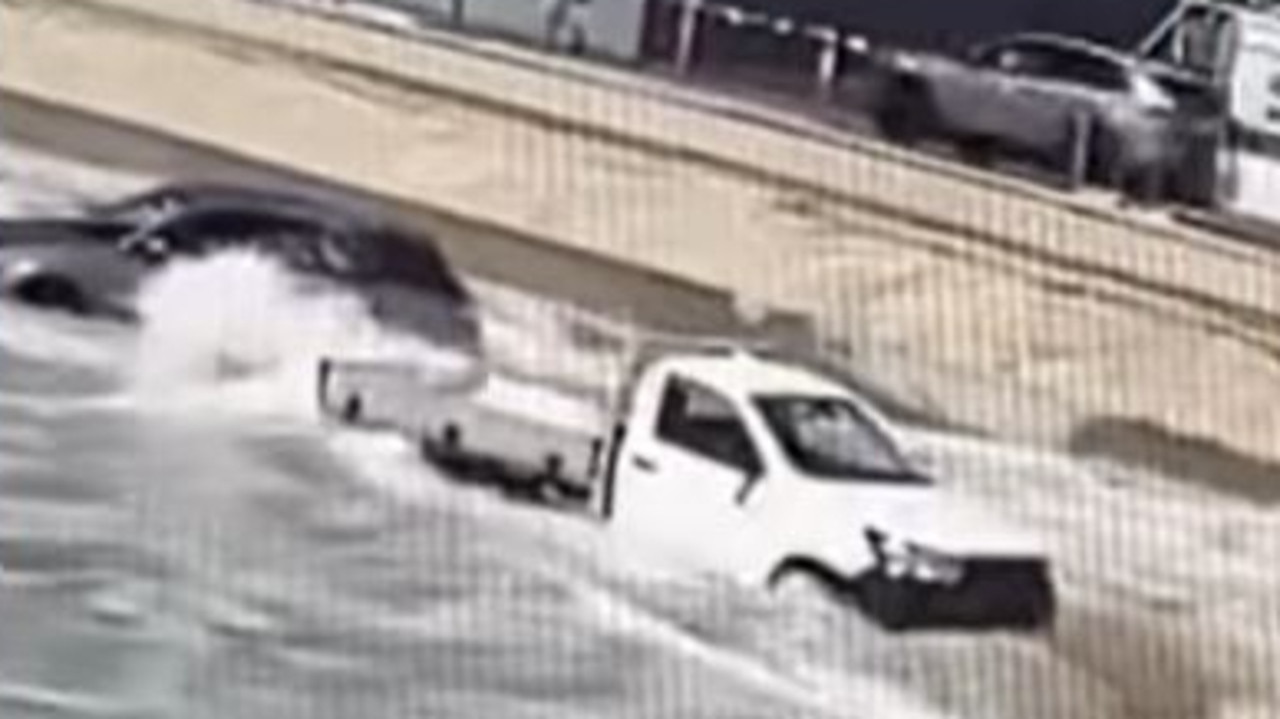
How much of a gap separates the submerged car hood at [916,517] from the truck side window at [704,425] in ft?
0.14

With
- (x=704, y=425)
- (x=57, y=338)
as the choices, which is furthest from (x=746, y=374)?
(x=57, y=338)

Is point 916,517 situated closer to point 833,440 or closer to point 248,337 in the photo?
point 833,440

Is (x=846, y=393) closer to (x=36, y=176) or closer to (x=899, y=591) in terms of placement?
(x=899, y=591)

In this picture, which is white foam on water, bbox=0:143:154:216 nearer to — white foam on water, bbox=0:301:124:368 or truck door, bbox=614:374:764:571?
white foam on water, bbox=0:301:124:368

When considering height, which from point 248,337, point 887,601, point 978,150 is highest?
point 978,150

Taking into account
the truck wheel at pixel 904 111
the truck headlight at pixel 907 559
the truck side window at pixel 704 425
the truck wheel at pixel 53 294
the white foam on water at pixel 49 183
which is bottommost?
the truck headlight at pixel 907 559

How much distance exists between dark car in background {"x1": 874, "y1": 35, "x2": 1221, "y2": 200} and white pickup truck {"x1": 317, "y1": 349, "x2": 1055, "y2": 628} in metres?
0.18

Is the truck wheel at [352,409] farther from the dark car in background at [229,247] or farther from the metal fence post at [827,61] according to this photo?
the metal fence post at [827,61]

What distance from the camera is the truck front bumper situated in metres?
2.25

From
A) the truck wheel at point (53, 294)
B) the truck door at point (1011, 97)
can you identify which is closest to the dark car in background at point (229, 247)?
the truck wheel at point (53, 294)

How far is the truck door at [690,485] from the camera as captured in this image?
7.49 ft

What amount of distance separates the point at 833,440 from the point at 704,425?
0.08 meters

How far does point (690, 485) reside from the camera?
7.51 ft

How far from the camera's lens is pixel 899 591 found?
7.48 ft
